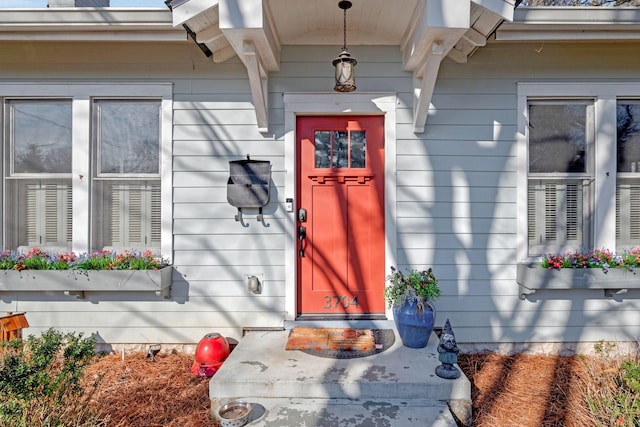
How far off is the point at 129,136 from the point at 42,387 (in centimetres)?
216

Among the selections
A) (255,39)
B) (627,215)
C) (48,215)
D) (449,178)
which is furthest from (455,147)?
(48,215)

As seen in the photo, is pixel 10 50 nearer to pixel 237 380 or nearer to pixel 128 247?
pixel 128 247

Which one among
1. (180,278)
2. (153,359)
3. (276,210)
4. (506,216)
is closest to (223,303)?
(180,278)

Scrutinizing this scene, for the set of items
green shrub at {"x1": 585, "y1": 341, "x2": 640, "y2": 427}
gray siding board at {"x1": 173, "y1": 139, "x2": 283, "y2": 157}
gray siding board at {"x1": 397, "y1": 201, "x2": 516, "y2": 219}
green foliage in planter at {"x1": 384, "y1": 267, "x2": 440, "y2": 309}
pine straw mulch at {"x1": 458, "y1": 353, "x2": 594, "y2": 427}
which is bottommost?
pine straw mulch at {"x1": 458, "y1": 353, "x2": 594, "y2": 427}

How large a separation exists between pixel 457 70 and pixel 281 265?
234 cm

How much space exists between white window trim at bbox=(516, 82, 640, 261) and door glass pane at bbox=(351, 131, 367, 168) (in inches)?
53.0

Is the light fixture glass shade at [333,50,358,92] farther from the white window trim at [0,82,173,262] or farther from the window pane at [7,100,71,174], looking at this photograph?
the window pane at [7,100,71,174]

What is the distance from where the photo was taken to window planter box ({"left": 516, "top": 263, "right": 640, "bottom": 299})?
3.10m

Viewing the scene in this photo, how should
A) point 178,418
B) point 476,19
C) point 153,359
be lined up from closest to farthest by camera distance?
point 178,418
point 476,19
point 153,359

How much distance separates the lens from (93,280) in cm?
311

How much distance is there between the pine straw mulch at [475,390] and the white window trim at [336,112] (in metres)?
0.94

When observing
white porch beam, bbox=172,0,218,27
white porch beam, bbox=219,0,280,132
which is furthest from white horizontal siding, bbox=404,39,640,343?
white porch beam, bbox=172,0,218,27

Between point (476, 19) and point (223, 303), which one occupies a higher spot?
point (476, 19)

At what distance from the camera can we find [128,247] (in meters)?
3.40
